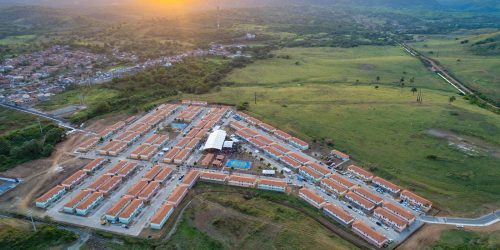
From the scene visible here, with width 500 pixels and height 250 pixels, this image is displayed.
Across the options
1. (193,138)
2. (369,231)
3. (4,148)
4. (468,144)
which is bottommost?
(369,231)

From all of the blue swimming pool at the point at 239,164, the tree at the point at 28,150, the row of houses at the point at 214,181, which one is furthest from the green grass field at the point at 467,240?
the tree at the point at 28,150

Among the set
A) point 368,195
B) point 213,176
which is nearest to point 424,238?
point 368,195

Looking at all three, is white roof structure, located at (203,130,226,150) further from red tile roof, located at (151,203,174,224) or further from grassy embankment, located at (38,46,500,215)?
red tile roof, located at (151,203,174,224)

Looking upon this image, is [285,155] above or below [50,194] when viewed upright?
above

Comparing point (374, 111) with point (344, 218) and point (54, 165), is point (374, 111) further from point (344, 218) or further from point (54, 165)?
point (54, 165)

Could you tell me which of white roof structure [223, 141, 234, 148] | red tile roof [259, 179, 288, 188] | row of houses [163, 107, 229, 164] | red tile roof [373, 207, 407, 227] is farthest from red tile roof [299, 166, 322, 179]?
row of houses [163, 107, 229, 164]

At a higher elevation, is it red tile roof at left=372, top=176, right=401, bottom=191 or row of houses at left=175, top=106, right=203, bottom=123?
row of houses at left=175, top=106, right=203, bottom=123

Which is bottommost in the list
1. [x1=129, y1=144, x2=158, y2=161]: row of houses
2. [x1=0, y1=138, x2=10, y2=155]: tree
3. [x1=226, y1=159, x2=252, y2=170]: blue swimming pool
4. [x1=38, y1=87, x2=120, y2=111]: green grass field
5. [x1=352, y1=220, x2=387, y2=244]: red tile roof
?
[x1=352, y1=220, x2=387, y2=244]: red tile roof
